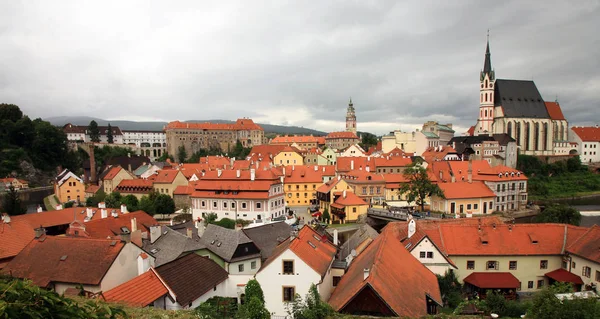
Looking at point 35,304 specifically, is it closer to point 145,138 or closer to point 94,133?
point 94,133

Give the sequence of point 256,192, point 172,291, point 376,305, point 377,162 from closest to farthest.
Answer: point 376,305 → point 172,291 → point 256,192 → point 377,162

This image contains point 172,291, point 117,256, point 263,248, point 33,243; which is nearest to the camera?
point 172,291

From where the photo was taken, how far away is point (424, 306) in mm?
13992

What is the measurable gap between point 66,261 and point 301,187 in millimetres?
37687

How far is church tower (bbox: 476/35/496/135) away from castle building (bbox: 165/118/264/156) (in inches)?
2713

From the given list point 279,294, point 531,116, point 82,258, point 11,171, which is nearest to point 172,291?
point 279,294

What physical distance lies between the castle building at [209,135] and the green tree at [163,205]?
228 ft

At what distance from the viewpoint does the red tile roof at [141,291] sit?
12695 mm

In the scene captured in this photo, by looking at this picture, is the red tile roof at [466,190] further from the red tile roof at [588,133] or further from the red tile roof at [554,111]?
the red tile roof at [588,133]

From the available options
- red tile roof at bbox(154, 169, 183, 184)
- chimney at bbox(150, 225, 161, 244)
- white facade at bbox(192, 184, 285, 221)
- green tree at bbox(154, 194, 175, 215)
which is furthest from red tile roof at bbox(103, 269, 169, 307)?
red tile roof at bbox(154, 169, 183, 184)

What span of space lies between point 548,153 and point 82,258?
9735cm

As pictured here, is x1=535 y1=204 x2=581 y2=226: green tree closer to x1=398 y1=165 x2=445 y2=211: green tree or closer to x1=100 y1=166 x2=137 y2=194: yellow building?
x1=398 y1=165 x2=445 y2=211: green tree

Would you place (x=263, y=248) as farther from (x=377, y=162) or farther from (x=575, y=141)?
(x=575, y=141)

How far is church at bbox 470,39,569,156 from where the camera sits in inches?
3290
